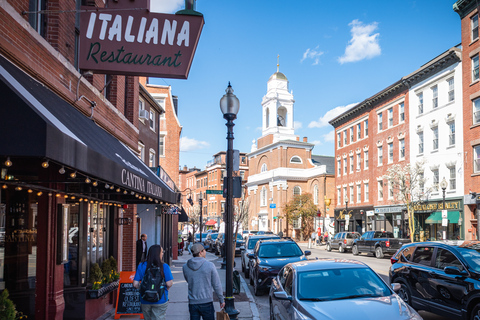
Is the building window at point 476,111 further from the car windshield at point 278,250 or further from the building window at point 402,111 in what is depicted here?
the car windshield at point 278,250

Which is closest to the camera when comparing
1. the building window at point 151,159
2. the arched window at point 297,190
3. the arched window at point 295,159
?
the building window at point 151,159

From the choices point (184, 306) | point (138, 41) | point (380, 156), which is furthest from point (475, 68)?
point (138, 41)

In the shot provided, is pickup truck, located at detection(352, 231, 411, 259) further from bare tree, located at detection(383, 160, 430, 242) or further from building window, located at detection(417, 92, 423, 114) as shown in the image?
building window, located at detection(417, 92, 423, 114)

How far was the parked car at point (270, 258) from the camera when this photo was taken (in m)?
14.5

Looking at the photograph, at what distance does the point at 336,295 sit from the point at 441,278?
3.48 m

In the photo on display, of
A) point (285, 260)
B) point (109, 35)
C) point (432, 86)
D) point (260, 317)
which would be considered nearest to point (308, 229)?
point (432, 86)

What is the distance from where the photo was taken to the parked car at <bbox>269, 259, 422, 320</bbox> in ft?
19.9

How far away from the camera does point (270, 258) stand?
15.3 m

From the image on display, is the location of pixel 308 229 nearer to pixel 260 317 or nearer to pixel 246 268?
pixel 246 268

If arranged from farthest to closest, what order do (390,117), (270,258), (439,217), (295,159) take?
(295,159) < (390,117) < (439,217) < (270,258)

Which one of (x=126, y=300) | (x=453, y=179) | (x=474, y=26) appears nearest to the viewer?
(x=126, y=300)

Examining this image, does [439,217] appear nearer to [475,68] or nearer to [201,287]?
[475,68]

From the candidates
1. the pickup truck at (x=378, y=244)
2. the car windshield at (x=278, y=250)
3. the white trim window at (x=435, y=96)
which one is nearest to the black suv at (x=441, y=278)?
the car windshield at (x=278, y=250)

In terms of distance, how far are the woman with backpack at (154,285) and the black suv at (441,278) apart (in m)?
5.28
